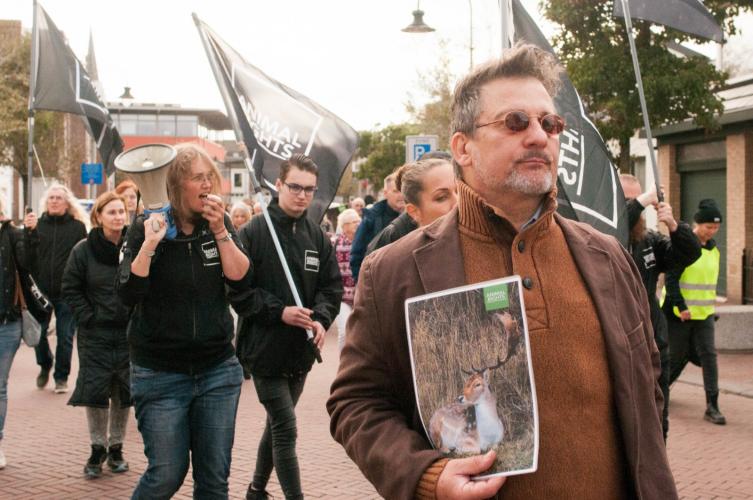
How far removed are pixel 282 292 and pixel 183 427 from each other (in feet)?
4.52

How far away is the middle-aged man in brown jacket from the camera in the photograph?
7.50 feet

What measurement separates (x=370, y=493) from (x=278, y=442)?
132cm

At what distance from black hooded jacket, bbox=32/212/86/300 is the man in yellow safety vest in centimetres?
645

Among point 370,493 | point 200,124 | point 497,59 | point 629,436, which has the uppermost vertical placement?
point 200,124

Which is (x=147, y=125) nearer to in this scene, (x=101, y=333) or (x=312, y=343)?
(x=101, y=333)

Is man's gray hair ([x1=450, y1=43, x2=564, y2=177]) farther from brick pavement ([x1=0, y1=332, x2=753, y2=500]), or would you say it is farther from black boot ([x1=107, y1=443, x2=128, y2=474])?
black boot ([x1=107, y1=443, x2=128, y2=474])

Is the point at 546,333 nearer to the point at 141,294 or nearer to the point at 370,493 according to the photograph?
the point at 141,294

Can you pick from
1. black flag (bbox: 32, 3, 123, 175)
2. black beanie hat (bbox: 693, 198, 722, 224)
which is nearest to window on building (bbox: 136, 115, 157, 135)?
black flag (bbox: 32, 3, 123, 175)

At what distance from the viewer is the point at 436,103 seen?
32438 mm

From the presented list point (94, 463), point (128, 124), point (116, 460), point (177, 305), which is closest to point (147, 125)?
point (128, 124)

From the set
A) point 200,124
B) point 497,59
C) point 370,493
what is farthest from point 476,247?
point 200,124

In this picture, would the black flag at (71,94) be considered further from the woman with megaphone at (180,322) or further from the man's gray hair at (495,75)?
the man's gray hair at (495,75)

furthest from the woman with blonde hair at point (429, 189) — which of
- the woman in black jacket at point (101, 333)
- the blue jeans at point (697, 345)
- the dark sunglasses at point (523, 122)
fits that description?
the blue jeans at point (697, 345)

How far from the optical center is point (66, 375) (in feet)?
33.3
